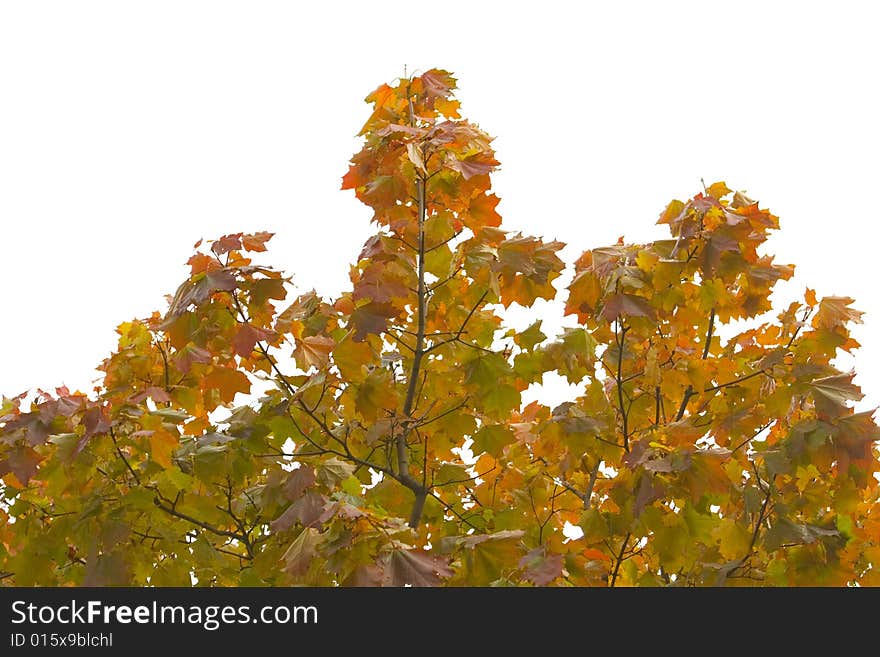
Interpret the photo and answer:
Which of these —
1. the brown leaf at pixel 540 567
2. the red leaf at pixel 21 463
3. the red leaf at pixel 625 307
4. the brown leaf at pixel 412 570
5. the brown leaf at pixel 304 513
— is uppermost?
the red leaf at pixel 625 307

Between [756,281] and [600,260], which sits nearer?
[600,260]

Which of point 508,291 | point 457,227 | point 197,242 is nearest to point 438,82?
point 457,227

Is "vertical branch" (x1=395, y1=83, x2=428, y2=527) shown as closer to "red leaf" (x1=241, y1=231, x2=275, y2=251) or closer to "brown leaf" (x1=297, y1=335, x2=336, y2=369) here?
"brown leaf" (x1=297, y1=335, x2=336, y2=369)

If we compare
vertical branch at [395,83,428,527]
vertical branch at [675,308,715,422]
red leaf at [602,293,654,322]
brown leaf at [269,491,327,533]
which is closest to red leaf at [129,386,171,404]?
brown leaf at [269,491,327,533]

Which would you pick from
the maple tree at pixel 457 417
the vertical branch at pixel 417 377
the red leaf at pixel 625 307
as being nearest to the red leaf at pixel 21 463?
the maple tree at pixel 457 417

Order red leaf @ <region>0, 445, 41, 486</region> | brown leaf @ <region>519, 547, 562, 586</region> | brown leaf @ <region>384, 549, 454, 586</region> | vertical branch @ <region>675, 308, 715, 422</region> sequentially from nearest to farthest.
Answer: brown leaf @ <region>384, 549, 454, 586</region>, brown leaf @ <region>519, 547, 562, 586</region>, red leaf @ <region>0, 445, 41, 486</region>, vertical branch @ <region>675, 308, 715, 422</region>

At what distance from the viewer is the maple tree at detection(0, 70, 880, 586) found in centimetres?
474

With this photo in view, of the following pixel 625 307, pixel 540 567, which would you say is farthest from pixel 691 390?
pixel 540 567

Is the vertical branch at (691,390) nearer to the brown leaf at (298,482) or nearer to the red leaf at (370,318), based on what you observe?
the red leaf at (370,318)

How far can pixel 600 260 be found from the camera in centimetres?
520

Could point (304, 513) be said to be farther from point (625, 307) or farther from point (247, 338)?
point (625, 307)

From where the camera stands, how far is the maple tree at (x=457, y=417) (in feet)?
15.5

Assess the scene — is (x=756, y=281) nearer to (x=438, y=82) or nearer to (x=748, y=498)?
(x=748, y=498)
